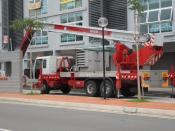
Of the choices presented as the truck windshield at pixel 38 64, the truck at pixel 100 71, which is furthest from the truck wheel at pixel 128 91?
the truck windshield at pixel 38 64

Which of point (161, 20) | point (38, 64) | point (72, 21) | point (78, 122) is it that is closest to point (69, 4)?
point (72, 21)

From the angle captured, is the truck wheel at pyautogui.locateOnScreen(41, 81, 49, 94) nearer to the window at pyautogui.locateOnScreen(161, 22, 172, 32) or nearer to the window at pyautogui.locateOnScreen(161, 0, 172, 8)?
the window at pyautogui.locateOnScreen(161, 22, 172, 32)

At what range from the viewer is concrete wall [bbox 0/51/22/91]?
31625mm

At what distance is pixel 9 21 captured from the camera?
185 feet

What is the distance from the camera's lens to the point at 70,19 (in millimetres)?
48500

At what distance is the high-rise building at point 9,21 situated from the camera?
5637 centimetres

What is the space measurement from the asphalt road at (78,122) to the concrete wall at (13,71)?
12602 millimetres

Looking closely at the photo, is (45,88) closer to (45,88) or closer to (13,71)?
(45,88)

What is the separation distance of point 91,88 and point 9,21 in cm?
3045

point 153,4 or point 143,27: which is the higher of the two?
point 153,4

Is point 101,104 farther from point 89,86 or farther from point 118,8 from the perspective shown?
point 118,8

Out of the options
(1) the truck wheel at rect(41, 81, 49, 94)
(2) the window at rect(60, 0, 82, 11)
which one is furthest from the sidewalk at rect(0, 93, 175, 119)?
(2) the window at rect(60, 0, 82, 11)

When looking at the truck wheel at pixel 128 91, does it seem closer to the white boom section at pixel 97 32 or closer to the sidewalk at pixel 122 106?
the white boom section at pixel 97 32

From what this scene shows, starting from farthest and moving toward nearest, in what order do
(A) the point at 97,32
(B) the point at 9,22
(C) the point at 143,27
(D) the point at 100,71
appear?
(B) the point at 9,22 → (C) the point at 143,27 → (A) the point at 97,32 → (D) the point at 100,71
